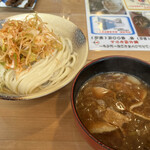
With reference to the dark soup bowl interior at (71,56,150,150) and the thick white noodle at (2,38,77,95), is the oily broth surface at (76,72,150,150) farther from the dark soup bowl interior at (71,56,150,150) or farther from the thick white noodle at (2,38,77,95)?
the thick white noodle at (2,38,77,95)

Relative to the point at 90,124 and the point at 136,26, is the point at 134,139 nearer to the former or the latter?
the point at 90,124

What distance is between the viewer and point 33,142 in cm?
89

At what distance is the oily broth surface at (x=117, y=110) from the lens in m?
0.73

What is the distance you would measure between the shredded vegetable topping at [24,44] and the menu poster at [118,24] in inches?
20.4

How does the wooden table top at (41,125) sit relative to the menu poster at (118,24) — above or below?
below

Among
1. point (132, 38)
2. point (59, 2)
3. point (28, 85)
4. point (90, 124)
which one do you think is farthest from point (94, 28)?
point (90, 124)

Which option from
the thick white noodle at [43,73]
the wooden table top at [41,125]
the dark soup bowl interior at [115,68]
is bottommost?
the wooden table top at [41,125]

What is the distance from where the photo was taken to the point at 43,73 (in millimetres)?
1226

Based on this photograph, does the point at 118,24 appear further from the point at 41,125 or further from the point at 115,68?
the point at 41,125

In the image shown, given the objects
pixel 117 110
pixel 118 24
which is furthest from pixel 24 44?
pixel 118 24

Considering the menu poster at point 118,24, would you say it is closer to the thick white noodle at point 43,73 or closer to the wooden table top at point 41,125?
the thick white noodle at point 43,73

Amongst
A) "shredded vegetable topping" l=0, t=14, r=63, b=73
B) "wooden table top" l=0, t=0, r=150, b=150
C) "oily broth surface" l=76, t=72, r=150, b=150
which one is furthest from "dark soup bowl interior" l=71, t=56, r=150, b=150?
"shredded vegetable topping" l=0, t=14, r=63, b=73

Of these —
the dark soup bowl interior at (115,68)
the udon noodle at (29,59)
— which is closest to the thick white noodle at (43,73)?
the udon noodle at (29,59)

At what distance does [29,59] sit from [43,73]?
16cm
